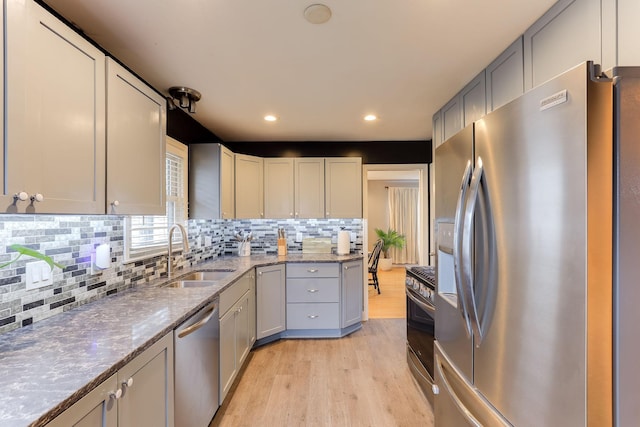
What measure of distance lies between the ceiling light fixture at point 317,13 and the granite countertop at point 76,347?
158cm

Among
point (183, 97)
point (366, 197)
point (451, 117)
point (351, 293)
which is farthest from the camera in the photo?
point (366, 197)

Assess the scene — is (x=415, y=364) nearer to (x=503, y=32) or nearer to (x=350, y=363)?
(x=350, y=363)

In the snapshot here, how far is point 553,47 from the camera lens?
144 cm

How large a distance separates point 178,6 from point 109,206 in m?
0.98

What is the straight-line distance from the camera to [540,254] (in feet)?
2.93

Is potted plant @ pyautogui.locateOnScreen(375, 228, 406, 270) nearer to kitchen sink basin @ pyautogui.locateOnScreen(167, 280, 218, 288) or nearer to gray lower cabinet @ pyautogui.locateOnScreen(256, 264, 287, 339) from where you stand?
gray lower cabinet @ pyautogui.locateOnScreen(256, 264, 287, 339)

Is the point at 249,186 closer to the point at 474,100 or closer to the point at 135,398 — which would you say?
the point at 474,100

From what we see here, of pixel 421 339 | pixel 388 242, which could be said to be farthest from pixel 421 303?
pixel 388 242

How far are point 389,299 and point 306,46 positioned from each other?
4223 mm

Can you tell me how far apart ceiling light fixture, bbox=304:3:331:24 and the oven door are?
1.82m

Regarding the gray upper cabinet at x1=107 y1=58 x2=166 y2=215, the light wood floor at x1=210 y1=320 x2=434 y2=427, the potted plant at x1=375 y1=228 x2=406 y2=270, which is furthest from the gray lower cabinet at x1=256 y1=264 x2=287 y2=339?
the potted plant at x1=375 y1=228 x2=406 y2=270

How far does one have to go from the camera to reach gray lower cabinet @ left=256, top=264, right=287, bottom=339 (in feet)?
10.3

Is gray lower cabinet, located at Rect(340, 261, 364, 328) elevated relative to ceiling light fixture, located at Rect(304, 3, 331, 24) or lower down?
lower down

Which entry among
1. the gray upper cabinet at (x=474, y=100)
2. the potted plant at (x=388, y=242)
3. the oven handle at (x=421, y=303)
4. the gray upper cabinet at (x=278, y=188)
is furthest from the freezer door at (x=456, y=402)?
the potted plant at (x=388, y=242)
